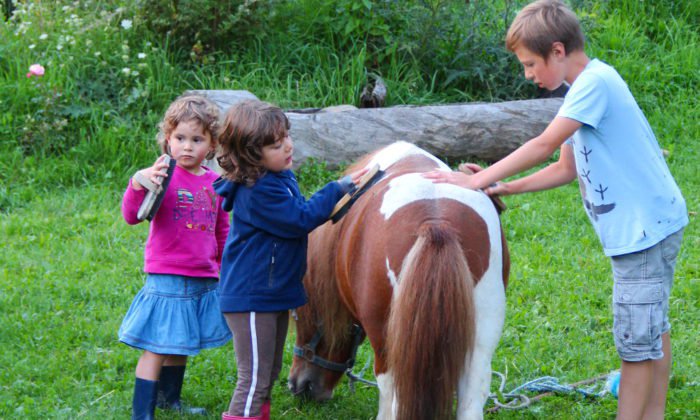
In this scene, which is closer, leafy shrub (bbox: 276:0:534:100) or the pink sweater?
the pink sweater

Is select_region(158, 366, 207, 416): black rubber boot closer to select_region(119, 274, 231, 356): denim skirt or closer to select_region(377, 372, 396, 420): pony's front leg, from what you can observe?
select_region(119, 274, 231, 356): denim skirt

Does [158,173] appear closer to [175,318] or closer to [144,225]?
[175,318]

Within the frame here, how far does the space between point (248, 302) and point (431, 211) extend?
81cm

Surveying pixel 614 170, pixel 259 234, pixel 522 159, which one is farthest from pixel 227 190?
pixel 614 170

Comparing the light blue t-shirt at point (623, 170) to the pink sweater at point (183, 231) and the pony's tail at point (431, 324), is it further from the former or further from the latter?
the pink sweater at point (183, 231)

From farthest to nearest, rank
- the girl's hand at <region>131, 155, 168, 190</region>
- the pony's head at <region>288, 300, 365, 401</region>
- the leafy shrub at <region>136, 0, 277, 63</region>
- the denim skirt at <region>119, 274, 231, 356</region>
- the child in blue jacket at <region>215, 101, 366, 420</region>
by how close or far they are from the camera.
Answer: the leafy shrub at <region>136, 0, 277, 63</region>
the pony's head at <region>288, 300, 365, 401</region>
the denim skirt at <region>119, 274, 231, 356</region>
the girl's hand at <region>131, 155, 168, 190</region>
the child in blue jacket at <region>215, 101, 366, 420</region>

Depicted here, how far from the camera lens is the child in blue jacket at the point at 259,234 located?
295 cm

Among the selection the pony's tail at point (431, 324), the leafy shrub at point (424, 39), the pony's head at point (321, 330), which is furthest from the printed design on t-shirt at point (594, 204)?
the leafy shrub at point (424, 39)

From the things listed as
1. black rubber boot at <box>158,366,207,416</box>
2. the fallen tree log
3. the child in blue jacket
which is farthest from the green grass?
the child in blue jacket

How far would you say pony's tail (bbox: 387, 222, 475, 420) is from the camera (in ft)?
7.97

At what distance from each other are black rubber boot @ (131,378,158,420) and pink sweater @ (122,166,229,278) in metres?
0.46

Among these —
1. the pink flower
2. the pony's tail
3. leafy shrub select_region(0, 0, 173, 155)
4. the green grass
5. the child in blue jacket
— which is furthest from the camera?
leafy shrub select_region(0, 0, 173, 155)

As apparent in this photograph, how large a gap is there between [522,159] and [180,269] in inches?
57.8

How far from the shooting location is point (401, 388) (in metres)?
2.51
